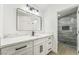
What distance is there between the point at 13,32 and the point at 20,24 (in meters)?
0.27

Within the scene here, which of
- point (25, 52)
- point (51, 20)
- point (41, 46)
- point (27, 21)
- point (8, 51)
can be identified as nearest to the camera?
point (8, 51)

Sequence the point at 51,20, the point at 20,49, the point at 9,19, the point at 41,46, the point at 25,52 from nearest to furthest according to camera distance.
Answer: the point at 20,49 < the point at 25,52 < the point at 9,19 < the point at 41,46 < the point at 51,20

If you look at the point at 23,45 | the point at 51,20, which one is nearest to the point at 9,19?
the point at 23,45

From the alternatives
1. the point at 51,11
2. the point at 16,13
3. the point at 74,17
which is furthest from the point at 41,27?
the point at 74,17

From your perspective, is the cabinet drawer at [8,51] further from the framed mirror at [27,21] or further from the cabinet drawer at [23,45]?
the framed mirror at [27,21]

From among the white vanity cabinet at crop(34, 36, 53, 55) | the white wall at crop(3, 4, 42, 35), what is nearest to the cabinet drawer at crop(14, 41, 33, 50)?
the white vanity cabinet at crop(34, 36, 53, 55)

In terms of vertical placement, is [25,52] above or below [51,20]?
below

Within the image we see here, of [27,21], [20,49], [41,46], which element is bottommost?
[41,46]

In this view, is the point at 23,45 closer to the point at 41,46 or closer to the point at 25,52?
the point at 25,52

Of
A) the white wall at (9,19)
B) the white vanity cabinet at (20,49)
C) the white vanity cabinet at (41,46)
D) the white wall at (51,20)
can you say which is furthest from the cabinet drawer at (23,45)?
the white wall at (51,20)

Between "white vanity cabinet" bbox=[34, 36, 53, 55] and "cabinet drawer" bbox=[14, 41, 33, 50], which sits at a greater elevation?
"cabinet drawer" bbox=[14, 41, 33, 50]

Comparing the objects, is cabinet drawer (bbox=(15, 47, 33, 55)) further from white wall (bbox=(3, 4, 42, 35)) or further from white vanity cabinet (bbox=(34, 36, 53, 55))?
white wall (bbox=(3, 4, 42, 35))
